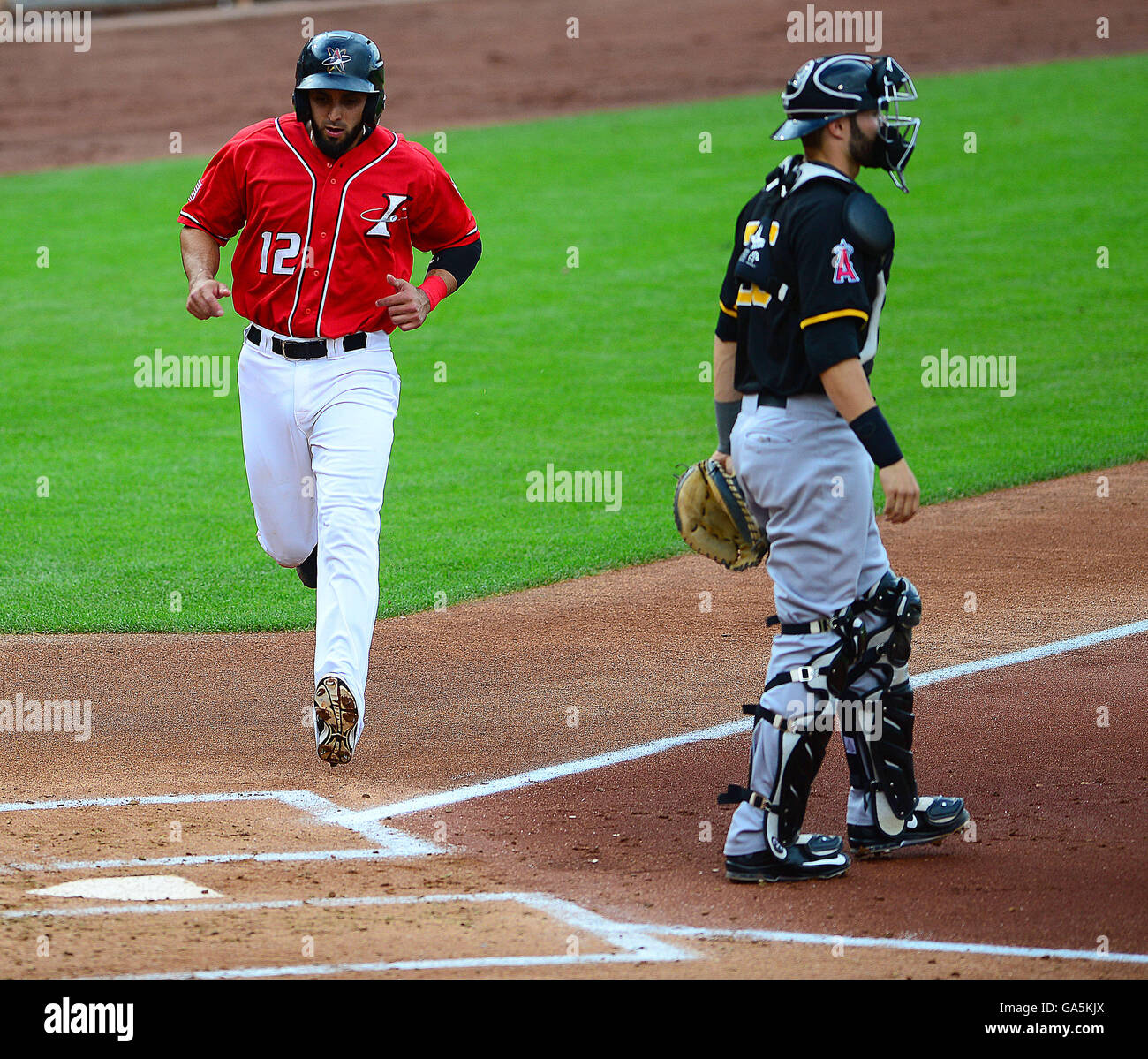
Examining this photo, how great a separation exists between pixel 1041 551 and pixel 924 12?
22.9 metres

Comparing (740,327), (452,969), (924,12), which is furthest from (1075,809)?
(924,12)

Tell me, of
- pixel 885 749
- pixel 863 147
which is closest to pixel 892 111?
pixel 863 147

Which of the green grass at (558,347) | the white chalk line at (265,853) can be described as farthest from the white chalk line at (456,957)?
the green grass at (558,347)

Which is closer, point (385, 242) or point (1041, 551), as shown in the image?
point (385, 242)

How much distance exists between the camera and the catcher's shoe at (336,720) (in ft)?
16.6

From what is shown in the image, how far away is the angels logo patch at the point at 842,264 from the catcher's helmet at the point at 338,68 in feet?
6.61

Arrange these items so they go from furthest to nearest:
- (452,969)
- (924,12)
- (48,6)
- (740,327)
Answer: (48,6)
(924,12)
(740,327)
(452,969)

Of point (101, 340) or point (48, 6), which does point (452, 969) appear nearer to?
point (101, 340)

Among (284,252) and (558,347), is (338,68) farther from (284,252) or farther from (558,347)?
(558,347)

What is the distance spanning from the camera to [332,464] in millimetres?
5590

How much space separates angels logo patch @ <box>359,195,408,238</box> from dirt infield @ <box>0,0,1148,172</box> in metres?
18.5

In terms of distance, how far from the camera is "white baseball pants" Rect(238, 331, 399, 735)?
17.5ft

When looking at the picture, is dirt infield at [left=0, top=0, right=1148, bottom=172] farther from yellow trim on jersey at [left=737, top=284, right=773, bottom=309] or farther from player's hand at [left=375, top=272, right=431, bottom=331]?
yellow trim on jersey at [left=737, top=284, right=773, bottom=309]

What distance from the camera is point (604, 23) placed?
98.6 feet
